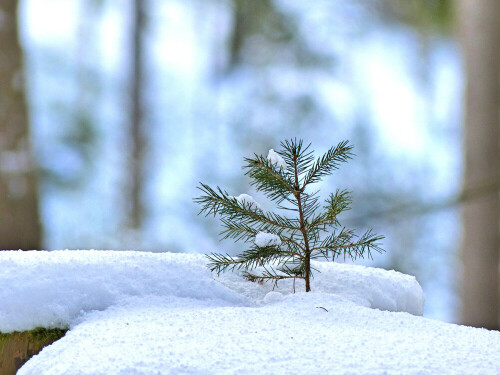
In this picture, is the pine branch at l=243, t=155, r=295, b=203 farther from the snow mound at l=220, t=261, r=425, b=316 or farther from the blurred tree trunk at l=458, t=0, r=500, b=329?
the blurred tree trunk at l=458, t=0, r=500, b=329

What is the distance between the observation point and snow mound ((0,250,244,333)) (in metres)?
1.10

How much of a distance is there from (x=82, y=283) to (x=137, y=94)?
5721 millimetres

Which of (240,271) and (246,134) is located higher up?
(246,134)

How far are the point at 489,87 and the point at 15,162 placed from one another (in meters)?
3.24

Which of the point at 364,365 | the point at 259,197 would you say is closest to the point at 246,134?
the point at 259,197

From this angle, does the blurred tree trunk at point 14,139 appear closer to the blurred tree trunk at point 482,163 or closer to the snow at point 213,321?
the snow at point 213,321

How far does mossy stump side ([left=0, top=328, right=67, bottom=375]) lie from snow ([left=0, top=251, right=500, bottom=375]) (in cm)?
2

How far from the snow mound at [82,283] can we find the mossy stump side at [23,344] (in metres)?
0.02

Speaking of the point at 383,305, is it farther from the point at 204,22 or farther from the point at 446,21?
the point at 204,22

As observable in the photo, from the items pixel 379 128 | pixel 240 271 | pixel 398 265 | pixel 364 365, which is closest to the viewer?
pixel 364 365

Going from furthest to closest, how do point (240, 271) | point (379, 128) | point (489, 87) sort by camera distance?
1. point (379, 128)
2. point (489, 87)
3. point (240, 271)

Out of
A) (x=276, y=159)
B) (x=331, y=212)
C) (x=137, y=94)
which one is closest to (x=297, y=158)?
(x=276, y=159)

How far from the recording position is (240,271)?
1.39 meters

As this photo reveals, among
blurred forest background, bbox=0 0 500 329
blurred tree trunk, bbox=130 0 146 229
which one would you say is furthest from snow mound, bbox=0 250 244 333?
blurred tree trunk, bbox=130 0 146 229
